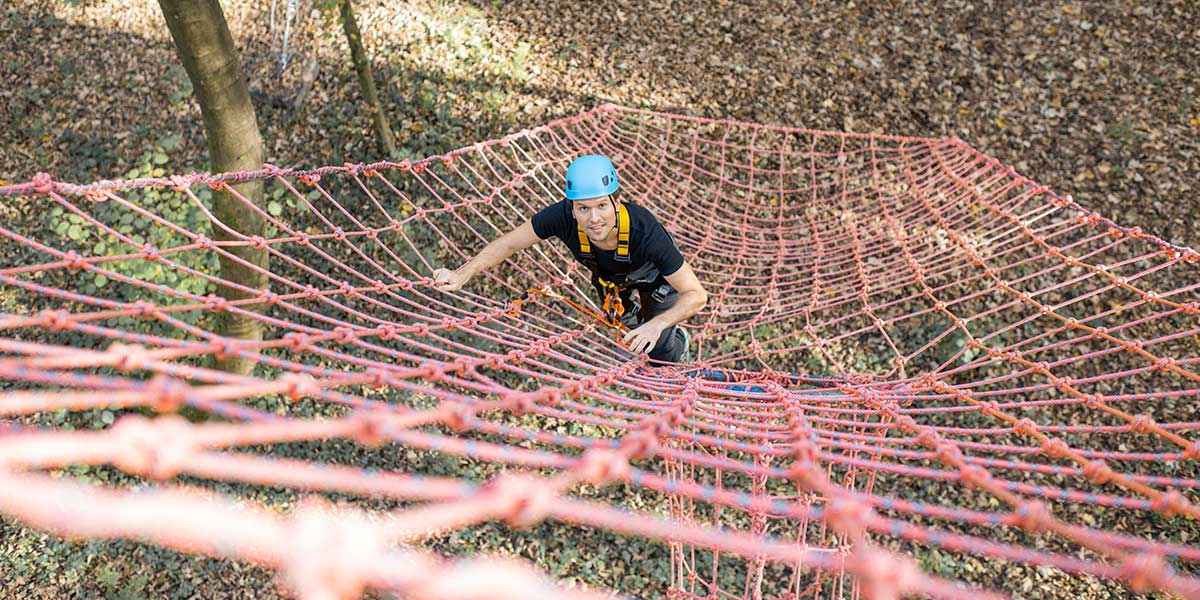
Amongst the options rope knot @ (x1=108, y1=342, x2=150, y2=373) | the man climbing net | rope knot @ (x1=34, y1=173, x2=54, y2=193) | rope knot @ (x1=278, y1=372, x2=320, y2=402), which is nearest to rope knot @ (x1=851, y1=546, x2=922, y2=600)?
rope knot @ (x1=278, y1=372, x2=320, y2=402)

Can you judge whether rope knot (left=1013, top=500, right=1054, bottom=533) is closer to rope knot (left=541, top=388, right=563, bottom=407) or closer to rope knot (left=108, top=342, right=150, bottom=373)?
rope knot (left=541, top=388, right=563, bottom=407)

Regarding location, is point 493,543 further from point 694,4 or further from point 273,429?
point 694,4

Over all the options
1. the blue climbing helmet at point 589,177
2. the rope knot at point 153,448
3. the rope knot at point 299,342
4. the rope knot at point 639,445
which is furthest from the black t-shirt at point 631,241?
the rope knot at point 153,448

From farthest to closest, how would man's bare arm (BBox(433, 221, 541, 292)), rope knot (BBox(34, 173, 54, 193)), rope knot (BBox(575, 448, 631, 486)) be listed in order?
man's bare arm (BBox(433, 221, 541, 292)) → rope knot (BBox(34, 173, 54, 193)) → rope knot (BBox(575, 448, 631, 486))

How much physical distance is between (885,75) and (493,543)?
3409 millimetres

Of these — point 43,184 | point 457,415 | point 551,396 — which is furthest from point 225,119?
point 457,415

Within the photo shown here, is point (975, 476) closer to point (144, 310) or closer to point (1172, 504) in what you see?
point (1172, 504)

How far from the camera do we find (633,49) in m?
4.50

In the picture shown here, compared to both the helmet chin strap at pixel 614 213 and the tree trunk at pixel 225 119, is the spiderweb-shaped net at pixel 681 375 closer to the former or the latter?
the tree trunk at pixel 225 119

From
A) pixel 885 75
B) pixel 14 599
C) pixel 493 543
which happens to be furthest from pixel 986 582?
pixel 14 599

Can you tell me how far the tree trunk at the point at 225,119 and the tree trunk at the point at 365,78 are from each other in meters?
1.03

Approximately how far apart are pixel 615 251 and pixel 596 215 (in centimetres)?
18

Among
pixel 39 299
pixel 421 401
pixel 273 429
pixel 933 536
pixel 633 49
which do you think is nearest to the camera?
pixel 273 429

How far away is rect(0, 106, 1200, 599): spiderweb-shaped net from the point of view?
2.55ft
